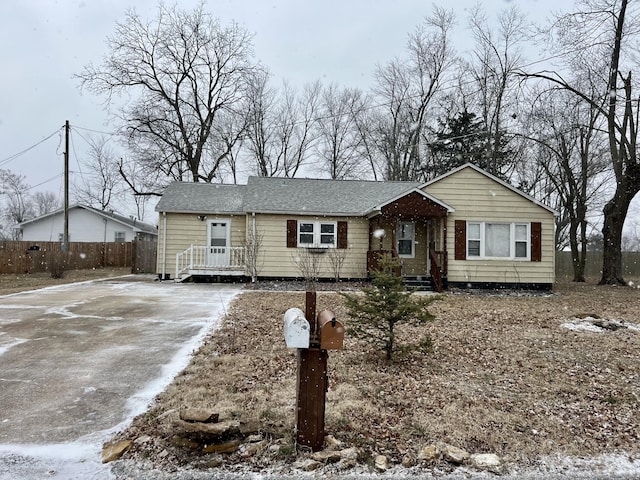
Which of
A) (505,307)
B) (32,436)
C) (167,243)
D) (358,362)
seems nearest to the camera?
(32,436)

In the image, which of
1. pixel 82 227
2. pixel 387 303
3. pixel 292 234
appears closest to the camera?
pixel 387 303

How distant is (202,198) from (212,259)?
2.63 meters

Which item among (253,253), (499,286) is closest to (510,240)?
(499,286)

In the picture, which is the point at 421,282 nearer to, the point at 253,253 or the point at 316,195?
the point at 316,195

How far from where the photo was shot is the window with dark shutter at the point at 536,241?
15.4 m

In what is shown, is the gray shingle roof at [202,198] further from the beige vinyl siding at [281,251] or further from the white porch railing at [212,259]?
the white porch railing at [212,259]

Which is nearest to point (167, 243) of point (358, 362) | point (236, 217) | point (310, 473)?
point (236, 217)

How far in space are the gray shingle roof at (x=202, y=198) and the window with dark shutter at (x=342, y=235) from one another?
145 inches

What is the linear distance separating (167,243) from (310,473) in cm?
1488

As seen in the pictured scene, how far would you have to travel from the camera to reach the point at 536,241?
1540 centimetres

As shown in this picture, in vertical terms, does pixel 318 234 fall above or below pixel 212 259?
above

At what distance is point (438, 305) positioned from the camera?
10.9 metres

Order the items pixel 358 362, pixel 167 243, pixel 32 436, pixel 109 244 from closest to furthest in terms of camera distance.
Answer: pixel 32 436 < pixel 358 362 < pixel 167 243 < pixel 109 244

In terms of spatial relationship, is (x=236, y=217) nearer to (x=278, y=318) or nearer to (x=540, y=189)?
(x=278, y=318)
